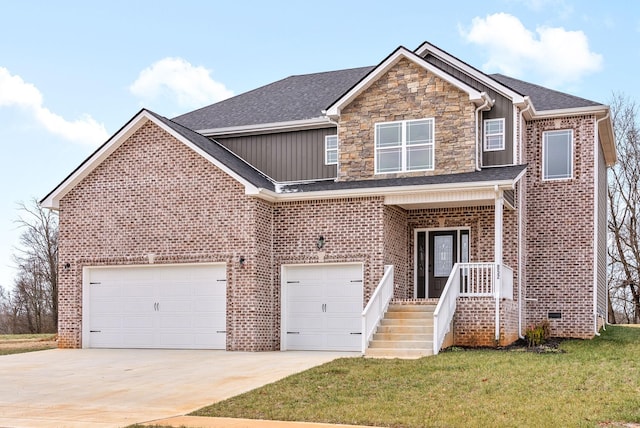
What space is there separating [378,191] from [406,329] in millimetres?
3792

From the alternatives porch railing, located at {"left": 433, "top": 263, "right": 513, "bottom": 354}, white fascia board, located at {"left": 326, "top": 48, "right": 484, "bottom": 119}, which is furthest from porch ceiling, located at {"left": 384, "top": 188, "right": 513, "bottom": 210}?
white fascia board, located at {"left": 326, "top": 48, "right": 484, "bottom": 119}

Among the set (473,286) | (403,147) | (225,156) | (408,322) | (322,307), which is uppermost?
(403,147)

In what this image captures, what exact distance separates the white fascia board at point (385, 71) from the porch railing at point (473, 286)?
14.8 ft

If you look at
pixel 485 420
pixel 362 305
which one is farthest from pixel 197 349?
pixel 485 420

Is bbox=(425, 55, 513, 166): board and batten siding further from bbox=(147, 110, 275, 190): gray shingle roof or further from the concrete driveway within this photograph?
the concrete driveway

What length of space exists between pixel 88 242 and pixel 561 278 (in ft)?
43.3

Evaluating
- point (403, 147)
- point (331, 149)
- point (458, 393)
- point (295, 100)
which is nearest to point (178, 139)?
point (331, 149)

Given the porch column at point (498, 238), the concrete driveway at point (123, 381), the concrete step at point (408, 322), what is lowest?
the concrete driveway at point (123, 381)

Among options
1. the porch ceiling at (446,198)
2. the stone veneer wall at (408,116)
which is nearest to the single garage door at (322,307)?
the porch ceiling at (446,198)

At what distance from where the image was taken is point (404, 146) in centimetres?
2159

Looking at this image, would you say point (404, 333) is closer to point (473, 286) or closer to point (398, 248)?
point (473, 286)

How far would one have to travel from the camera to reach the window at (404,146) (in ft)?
70.3

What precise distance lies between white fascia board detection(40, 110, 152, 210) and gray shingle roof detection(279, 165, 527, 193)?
435 centimetres

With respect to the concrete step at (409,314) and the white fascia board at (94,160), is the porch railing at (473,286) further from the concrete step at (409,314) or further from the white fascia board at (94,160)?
the white fascia board at (94,160)
